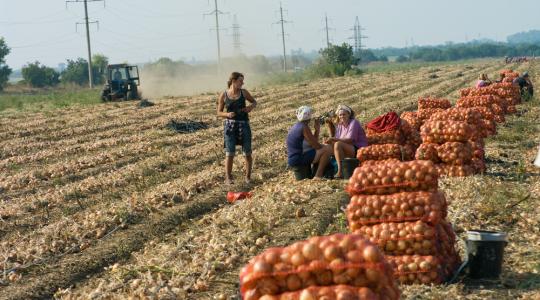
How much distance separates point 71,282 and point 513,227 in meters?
4.53

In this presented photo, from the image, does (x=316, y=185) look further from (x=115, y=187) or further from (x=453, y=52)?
(x=453, y=52)

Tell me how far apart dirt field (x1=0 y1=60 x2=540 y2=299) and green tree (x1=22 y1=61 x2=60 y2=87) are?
64094 millimetres

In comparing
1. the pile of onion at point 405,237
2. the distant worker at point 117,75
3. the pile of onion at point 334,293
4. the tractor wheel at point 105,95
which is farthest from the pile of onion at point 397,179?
the tractor wheel at point 105,95

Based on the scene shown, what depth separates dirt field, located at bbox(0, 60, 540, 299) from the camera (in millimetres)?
6879

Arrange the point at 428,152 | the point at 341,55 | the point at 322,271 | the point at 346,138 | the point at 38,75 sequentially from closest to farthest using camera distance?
1. the point at 322,271
2. the point at 428,152
3. the point at 346,138
4. the point at 341,55
5. the point at 38,75

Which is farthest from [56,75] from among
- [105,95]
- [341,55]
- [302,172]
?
[302,172]

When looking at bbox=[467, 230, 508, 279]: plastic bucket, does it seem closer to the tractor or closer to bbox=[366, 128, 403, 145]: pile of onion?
bbox=[366, 128, 403, 145]: pile of onion

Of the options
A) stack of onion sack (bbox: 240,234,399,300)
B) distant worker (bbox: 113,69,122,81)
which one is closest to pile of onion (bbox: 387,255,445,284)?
stack of onion sack (bbox: 240,234,399,300)

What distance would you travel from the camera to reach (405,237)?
629 centimetres

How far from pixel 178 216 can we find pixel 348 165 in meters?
2.64

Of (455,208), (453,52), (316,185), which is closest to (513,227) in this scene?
(455,208)

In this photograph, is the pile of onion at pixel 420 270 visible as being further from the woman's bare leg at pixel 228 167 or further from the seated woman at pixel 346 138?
the woman's bare leg at pixel 228 167

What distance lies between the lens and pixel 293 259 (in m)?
4.52

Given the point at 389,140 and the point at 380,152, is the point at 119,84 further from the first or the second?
the point at 380,152
